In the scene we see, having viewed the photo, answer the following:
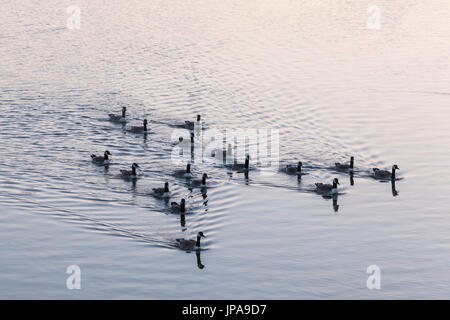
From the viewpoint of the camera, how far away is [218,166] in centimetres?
4444

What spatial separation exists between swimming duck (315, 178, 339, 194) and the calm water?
1059mm

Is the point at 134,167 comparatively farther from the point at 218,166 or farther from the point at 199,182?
the point at 218,166

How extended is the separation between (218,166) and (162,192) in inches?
277

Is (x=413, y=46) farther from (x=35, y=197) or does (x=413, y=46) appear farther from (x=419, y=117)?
(x=35, y=197)

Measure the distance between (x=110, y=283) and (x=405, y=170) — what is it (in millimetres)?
24177

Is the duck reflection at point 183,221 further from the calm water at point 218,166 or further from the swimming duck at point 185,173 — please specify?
the swimming duck at point 185,173

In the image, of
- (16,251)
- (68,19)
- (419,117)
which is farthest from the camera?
(68,19)

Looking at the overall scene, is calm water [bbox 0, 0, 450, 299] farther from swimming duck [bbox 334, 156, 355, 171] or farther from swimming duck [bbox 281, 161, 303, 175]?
swimming duck [bbox 281, 161, 303, 175]

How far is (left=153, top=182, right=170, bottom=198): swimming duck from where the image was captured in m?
38.0

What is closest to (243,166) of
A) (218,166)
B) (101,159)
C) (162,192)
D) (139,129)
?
(218,166)

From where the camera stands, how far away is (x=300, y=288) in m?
29.4

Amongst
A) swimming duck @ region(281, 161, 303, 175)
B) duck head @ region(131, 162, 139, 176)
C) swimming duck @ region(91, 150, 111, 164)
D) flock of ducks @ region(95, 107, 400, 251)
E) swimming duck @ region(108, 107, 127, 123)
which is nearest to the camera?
flock of ducks @ region(95, 107, 400, 251)

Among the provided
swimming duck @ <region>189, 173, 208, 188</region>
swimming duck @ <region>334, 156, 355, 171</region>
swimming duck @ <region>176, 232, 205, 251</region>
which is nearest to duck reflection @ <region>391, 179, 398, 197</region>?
swimming duck @ <region>334, 156, 355, 171</region>
